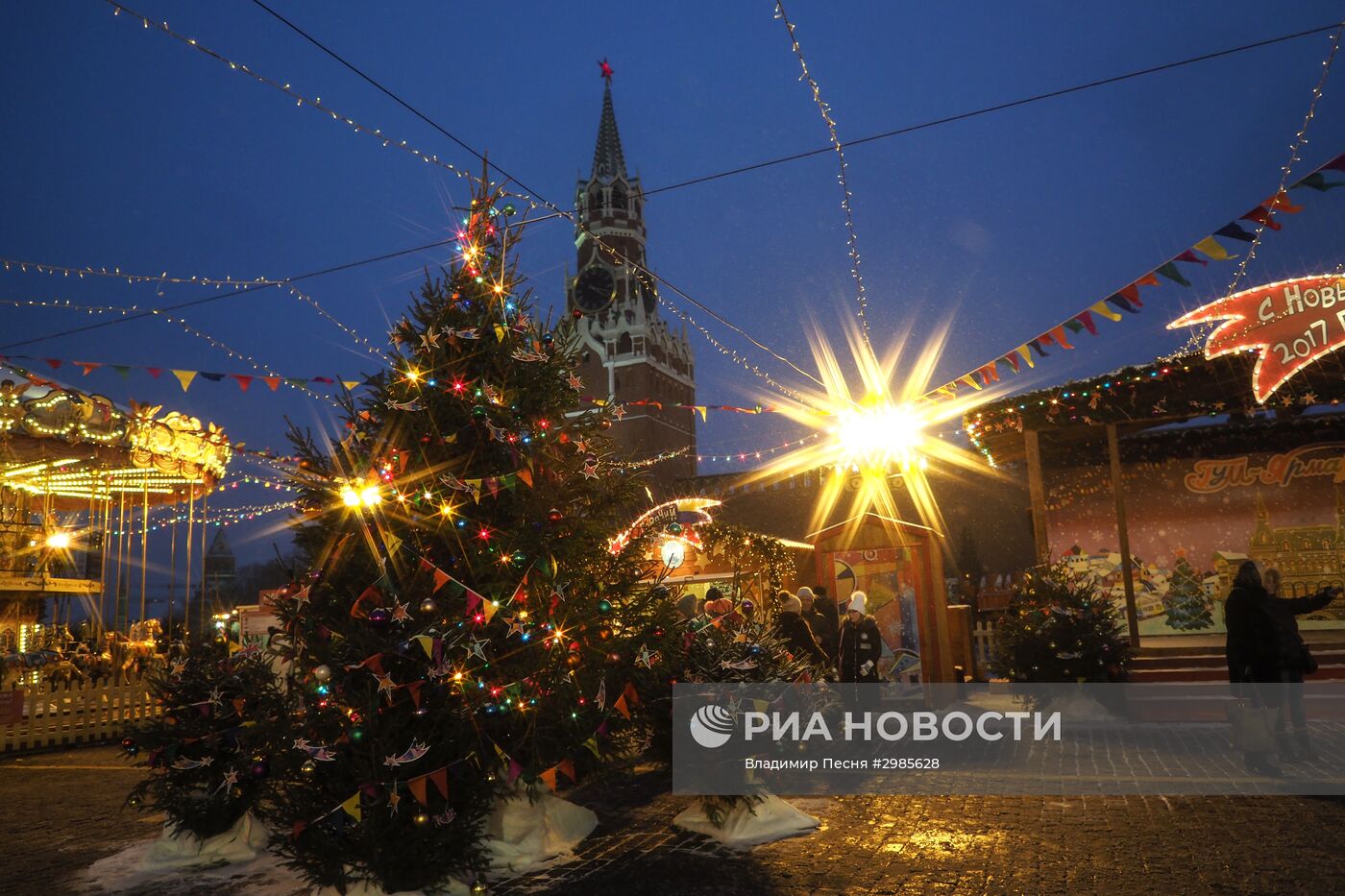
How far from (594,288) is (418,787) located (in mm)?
63443

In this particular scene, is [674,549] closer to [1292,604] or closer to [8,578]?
[1292,604]

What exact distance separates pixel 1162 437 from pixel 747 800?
12.8 meters

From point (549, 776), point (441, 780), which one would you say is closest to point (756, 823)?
point (549, 776)

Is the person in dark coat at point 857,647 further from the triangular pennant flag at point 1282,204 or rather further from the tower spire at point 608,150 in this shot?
the tower spire at point 608,150

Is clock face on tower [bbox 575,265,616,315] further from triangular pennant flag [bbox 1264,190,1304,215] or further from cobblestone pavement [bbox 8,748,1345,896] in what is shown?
cobblestone pavement [bbox 8,748,1345,896]

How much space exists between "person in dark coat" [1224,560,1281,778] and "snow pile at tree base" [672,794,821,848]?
3.83 metres

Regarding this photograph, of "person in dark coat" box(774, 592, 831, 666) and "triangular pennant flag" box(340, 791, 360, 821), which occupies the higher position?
"person in dark coat" box(774, 592, 831, 666)

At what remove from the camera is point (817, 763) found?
26.9 feet

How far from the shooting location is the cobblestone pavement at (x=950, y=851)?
182 inches

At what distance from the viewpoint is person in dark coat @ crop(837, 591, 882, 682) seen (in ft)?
31.5

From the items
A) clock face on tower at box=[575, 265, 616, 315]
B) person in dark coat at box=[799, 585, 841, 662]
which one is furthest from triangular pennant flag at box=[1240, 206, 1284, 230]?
clock face on tower at box=[575, 265, 616, 315]

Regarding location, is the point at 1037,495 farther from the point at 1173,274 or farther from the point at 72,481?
the point at 72,481

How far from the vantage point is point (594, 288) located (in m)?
66.4

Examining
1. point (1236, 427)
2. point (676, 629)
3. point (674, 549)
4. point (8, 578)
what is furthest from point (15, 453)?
point (1236, 427)
